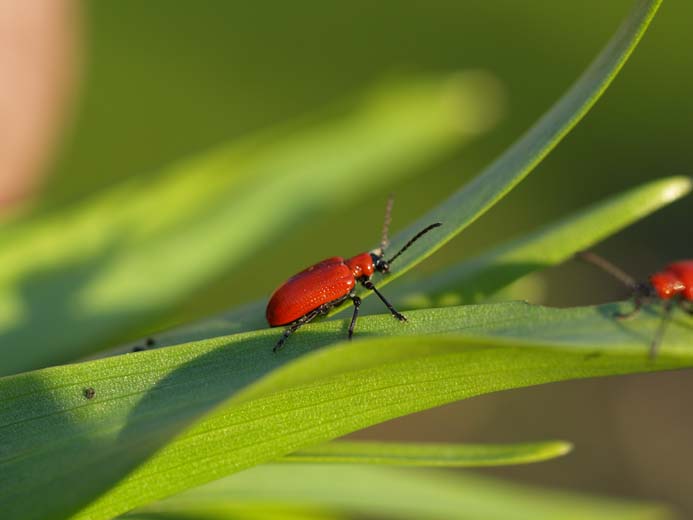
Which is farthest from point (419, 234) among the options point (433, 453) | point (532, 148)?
point (433, 453)

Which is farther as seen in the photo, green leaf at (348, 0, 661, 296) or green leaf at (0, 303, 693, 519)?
green leaf at (348, 0, 661, 296)

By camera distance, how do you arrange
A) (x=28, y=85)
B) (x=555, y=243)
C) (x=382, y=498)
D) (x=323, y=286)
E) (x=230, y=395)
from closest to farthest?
1. (x=230, y=395)
2. (x=555, y=243)
3. (x=323, y=286)
4. (x=382, y=498)
5. (x=28, y=85)

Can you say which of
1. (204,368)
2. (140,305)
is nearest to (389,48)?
(140,305)

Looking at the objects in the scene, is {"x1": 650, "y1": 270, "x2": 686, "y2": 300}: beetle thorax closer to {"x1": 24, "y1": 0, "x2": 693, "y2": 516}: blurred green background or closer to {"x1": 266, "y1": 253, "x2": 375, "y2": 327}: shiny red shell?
{"x1": 266, "y1": 253, "x2": 375, "y2": 327}: shiny red shell

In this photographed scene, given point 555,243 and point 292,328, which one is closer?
point 292,328

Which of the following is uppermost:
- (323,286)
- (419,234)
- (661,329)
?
(323,286)

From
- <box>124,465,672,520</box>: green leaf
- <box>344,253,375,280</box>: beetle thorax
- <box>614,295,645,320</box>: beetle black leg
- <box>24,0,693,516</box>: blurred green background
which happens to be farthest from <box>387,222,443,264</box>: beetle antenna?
<box>24,0,693,516</box>: blurred green background

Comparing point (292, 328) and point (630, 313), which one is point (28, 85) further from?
point (630, 313)
